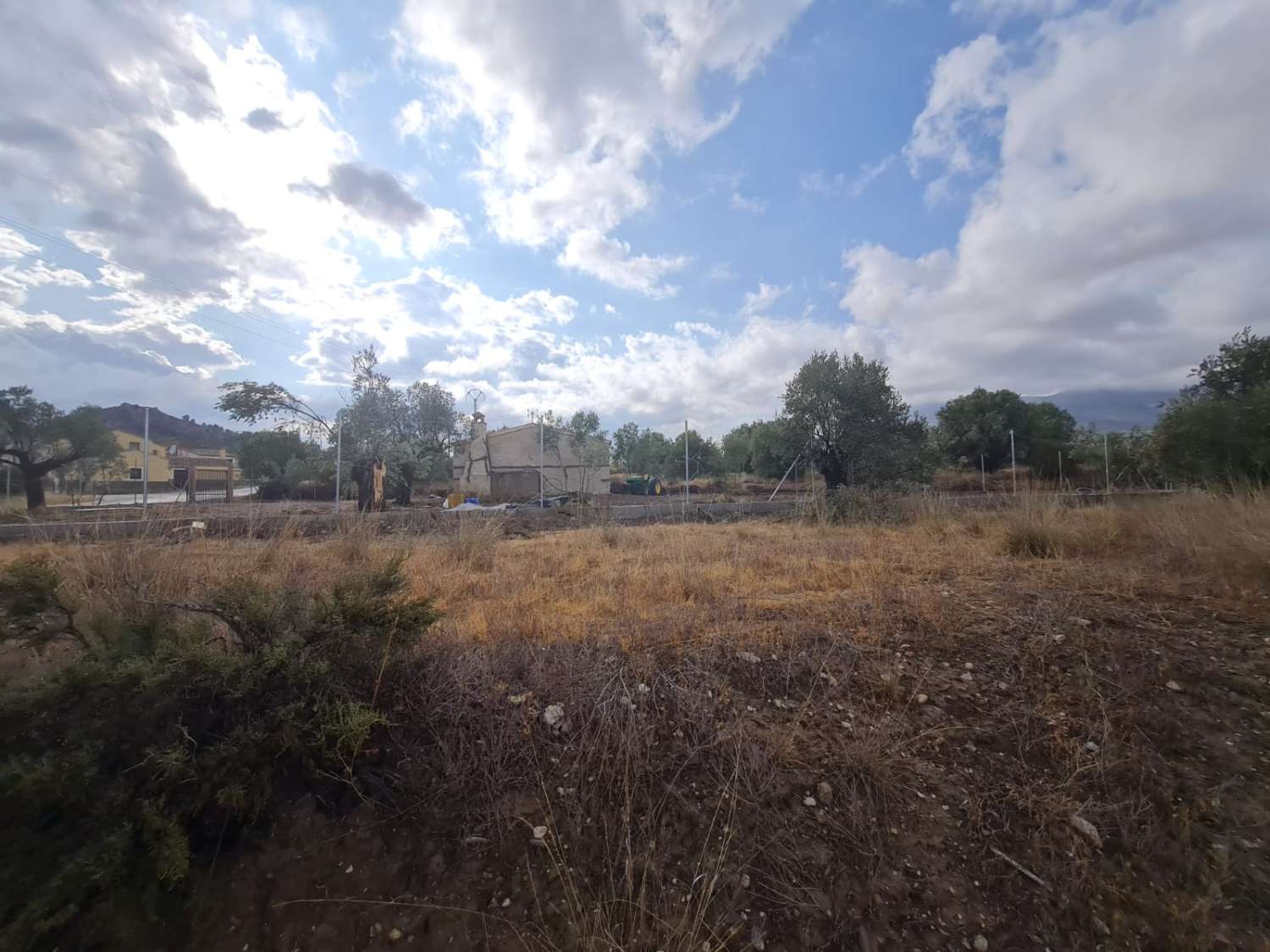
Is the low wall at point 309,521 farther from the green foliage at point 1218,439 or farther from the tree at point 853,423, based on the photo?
the green foliage at point 1218,439

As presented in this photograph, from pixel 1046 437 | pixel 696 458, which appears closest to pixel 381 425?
pixel 696 458

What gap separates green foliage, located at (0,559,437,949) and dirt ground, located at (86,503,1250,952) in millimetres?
180

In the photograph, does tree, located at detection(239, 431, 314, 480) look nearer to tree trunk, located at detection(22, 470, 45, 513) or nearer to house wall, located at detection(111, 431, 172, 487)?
house wall, located at detection(111, 431, 172, 487)

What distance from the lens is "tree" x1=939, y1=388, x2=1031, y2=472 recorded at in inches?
1073

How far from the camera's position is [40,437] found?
46.1 feet

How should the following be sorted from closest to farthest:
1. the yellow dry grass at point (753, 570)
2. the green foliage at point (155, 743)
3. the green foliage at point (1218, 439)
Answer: the green foliage at point (155, 743)
the yellow dry grass at point (753, 570)
the green foliage at point (1218, 439)

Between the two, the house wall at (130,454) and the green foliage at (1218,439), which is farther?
the house wall at (130,454)

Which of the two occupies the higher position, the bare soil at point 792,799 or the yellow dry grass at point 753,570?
the yellow dry grass at point 753,570

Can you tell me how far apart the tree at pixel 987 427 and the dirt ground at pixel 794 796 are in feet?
93.4

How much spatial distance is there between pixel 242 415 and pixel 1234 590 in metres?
23.2

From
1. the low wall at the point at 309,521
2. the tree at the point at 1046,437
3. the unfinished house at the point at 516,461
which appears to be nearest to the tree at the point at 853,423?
the low wall at the point at 309,521

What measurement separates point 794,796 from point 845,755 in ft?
0.98

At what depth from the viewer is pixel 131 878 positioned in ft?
4.70

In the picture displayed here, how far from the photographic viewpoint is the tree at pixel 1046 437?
24.8m
